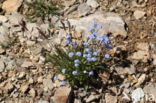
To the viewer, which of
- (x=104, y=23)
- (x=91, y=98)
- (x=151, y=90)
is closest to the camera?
(x=91, y=98)

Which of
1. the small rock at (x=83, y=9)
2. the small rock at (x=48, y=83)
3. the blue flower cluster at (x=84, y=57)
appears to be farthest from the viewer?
the small rock at (x=83, y=9)

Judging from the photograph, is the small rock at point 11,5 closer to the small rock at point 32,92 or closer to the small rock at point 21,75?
the small rock at point 21,75

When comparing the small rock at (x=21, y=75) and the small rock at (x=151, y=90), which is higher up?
the small rock at (x=21, y=75)

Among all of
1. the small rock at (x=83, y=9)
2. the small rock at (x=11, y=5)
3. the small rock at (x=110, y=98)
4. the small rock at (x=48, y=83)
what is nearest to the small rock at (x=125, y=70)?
the small rock at (x=110, y=98)

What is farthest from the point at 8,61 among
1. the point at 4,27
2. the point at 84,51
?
the point at 84,51

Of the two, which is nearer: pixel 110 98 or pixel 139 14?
pixel 110 98

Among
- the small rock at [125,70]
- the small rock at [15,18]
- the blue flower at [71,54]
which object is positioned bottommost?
the small rock at [125,70]

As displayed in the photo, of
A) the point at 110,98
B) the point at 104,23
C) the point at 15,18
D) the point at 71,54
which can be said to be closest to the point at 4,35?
the point at 15,18

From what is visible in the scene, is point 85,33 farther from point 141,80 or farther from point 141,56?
point 141,80
